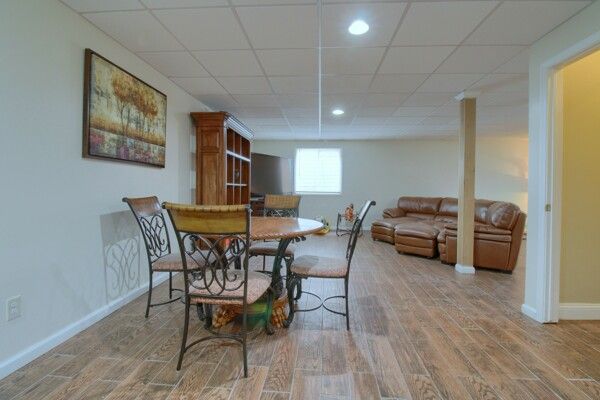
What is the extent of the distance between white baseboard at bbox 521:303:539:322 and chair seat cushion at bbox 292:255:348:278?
Answer: 158 cm

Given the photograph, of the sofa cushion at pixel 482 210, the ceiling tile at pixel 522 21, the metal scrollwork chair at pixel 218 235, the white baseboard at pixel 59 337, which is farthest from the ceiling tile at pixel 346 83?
the white baseboard at pixel 59 337

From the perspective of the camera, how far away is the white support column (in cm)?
365

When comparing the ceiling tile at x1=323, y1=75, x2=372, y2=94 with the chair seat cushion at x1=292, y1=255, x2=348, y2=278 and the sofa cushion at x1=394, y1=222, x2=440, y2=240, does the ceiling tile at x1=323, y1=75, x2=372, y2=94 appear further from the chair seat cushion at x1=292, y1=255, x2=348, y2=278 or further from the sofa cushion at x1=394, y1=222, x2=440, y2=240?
the sofa cushion at x1=394, y1=222, x2=440, y2=240

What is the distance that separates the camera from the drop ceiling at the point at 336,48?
1.97 meters

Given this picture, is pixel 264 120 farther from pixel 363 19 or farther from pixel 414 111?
pixel 363 19

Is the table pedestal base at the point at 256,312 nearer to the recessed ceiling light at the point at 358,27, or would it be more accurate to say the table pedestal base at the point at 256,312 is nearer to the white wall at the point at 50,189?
the white wall at the point at 50,189

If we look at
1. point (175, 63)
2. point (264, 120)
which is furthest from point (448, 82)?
point (264, 120)

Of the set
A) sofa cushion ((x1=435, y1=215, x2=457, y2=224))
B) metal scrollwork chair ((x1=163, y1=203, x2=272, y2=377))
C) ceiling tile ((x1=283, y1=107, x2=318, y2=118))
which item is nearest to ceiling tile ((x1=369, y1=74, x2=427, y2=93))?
ceiling tile ((x1=283, y1=107, x2=318, y2=118))

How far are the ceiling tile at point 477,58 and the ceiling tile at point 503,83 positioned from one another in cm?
28

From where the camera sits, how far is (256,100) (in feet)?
13.1

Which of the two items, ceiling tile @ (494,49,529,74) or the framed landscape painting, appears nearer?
the framed landscape painting

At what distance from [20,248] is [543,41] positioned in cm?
383

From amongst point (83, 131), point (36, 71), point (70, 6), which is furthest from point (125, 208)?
point (70, 6)

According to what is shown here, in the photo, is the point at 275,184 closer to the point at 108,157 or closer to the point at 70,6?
the point at 108,157
